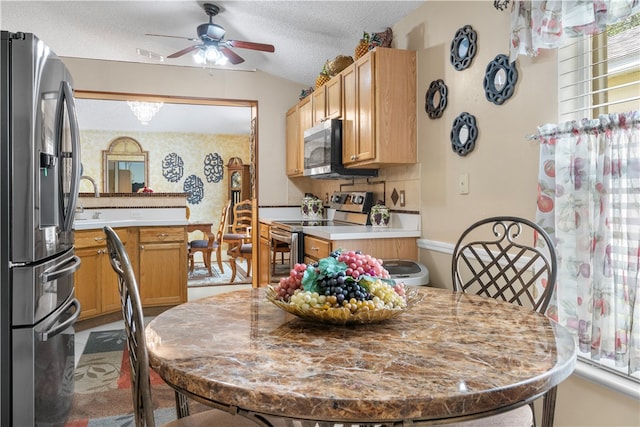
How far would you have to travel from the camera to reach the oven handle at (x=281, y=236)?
3.71m

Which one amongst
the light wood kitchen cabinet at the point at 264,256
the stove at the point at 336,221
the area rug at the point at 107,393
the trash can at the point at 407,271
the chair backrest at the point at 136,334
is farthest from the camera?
the light wood kitchen cabinet at the point at 264,256

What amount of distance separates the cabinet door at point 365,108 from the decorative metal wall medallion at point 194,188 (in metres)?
5.78

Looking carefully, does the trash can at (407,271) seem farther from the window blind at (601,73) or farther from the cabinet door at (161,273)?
the cabinet door at (161,273)

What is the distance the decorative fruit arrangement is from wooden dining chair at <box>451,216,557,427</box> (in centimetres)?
50

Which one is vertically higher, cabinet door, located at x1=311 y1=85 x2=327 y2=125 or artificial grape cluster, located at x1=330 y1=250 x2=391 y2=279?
cabinet door, located at x1=311 y1=85 x2=327 y2=125

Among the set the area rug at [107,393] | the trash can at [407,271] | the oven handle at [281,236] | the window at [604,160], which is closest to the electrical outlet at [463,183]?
the trash can at [407,271]

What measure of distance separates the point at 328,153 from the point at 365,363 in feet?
9.71

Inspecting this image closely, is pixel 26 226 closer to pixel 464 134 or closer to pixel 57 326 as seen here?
pixel 57 326

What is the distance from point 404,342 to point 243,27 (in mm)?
3776

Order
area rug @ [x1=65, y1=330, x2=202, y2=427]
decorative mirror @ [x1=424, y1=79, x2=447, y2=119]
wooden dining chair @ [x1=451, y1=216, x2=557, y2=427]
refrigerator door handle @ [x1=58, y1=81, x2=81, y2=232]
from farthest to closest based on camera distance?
1. decorative mirror @ [x1=424, y1=79, x2=447, y2=119]
2. area rug @ [x1=65, y1=330, x2=202, y2=427]
3. refrigerator door handle @ [x1=58, y1=81, x2=81, y2=232]
4. wooden dining chair @ [x1=451, y1=216, x2=557, y2=427]

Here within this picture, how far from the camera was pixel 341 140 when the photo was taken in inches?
145

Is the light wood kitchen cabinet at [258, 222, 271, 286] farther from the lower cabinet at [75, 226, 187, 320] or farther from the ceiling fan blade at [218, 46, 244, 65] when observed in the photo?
the ceiling fan blade at [218, 46, 244, 65]

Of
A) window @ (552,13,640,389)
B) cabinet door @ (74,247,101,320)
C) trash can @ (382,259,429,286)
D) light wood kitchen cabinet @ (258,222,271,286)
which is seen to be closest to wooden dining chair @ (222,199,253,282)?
light wood kitchen cabinet @ (258,222,271,286)

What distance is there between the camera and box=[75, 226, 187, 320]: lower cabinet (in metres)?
3.78
